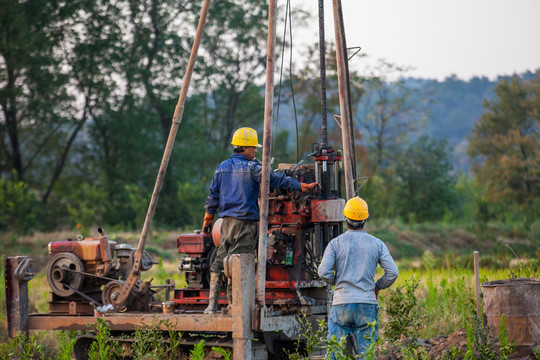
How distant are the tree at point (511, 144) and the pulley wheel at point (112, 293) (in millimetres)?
33164

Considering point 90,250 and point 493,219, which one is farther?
point 493,219

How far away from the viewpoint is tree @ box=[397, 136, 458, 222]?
3756 centimetres

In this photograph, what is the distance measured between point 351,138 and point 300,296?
201 cm

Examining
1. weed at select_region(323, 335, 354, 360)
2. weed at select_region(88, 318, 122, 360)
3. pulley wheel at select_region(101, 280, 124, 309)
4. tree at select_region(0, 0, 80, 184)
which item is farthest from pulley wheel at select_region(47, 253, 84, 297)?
tree at select_region(0, 0, 80, 184)

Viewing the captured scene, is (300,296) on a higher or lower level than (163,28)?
lower

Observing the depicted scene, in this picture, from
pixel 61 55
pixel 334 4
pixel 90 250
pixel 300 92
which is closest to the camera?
pixel 334 4

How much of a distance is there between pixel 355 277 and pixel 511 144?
3784 cm

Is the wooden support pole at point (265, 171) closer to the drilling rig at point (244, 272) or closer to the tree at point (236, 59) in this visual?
the drilling rig at point (244, 272)

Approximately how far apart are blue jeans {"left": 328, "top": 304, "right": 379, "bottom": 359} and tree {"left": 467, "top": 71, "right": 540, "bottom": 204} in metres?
33.9

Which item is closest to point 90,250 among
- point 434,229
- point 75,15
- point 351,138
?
point 351,138

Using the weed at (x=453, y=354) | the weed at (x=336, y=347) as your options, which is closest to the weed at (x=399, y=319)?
the weed at (x=453, y=354)

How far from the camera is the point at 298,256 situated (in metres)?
8.30

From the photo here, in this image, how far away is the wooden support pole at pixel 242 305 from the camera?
717 centimetres

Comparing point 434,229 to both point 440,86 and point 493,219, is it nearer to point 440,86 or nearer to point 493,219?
point 493,219
